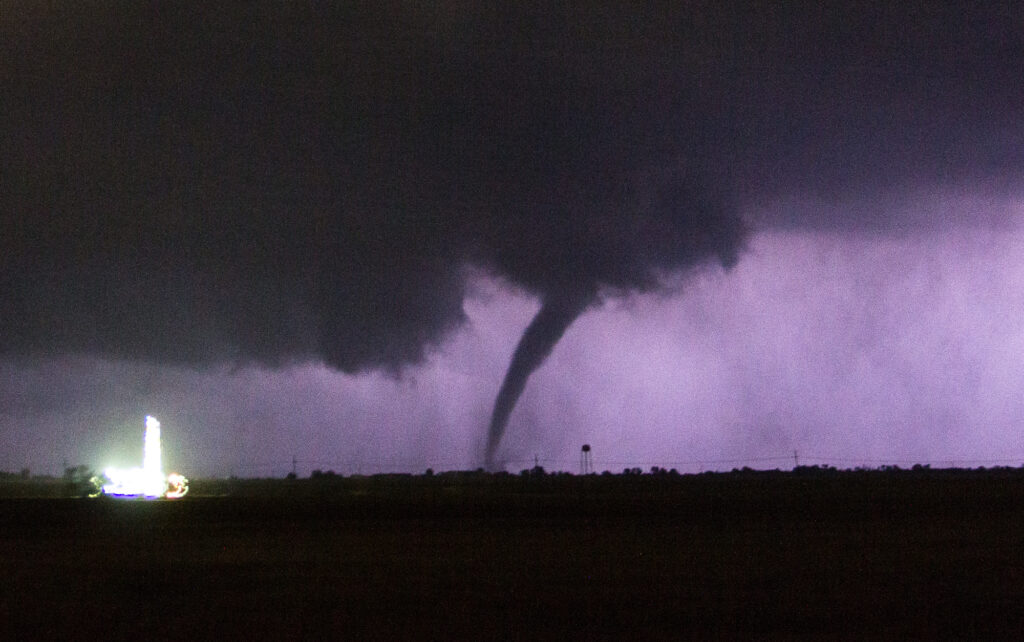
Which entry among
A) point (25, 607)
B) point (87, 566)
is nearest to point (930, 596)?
point (25, 607)

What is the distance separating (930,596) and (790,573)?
344 cm

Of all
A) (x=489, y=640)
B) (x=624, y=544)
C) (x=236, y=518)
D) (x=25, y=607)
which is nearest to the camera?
(x=489, y=640)

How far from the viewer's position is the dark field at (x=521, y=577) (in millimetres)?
15594

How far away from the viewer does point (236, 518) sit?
132ft

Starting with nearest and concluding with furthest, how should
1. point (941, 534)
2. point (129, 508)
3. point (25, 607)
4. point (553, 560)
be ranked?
point (25, 607)
point (553, 560)
point (941, 534)
point (129, 508)

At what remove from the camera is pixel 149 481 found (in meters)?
61.4

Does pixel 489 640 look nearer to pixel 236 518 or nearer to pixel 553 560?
pixel 553 560

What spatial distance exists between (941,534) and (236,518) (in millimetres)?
26090

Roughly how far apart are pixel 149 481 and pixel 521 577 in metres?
46.9

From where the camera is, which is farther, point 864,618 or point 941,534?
point 941,534

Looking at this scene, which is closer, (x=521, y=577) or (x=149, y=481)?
(x=521, y=577)

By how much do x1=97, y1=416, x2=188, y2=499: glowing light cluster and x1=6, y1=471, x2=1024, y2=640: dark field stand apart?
73.6ft

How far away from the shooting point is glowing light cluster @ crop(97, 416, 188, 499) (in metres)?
61.0

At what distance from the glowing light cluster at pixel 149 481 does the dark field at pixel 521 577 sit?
2244 cm
